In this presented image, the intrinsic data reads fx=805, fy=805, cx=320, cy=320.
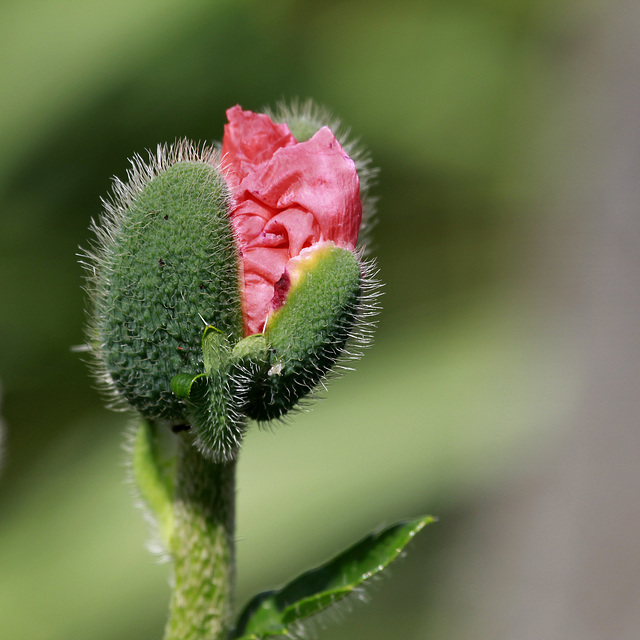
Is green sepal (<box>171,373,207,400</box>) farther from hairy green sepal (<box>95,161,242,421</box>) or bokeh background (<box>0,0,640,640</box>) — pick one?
bokeh background (<box>0,0,640,640</box>)

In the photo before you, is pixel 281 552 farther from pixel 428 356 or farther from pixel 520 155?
pixel 520 155

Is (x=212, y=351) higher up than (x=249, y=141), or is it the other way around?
(x=249, y=141)

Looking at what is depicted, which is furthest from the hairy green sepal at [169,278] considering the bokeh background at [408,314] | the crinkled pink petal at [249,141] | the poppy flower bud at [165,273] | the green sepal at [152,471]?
the bokeh background at [408,314]

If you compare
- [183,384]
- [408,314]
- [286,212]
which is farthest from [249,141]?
[408,314]

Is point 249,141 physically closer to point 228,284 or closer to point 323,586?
point 228,284

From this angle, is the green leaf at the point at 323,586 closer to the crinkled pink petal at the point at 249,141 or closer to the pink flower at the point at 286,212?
the pink flower at the point at 286,212

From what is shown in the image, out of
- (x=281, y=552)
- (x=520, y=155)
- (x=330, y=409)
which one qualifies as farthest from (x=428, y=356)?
(x=281, y=552)
